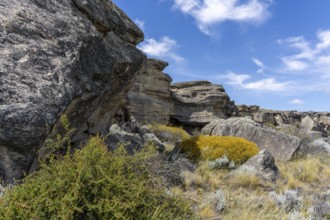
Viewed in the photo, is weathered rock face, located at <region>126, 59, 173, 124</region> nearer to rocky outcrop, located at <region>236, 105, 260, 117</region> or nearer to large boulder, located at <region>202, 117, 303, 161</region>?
large boulder, located at <region>202, 117, 303, 161</region>

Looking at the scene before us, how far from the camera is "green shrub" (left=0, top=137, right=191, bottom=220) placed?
374 centimetres

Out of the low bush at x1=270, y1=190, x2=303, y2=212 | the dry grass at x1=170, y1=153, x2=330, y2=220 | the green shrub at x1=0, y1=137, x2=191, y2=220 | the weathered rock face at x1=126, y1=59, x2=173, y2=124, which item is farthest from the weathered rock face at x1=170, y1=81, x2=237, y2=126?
the green shrub at x1=0, y1=137, x2=191, y2=220

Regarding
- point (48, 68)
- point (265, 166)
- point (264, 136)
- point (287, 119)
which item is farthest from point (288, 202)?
point (287, 119)

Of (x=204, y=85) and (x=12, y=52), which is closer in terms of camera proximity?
(x=12, y=52)

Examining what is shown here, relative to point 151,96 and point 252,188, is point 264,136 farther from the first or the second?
point 151,96

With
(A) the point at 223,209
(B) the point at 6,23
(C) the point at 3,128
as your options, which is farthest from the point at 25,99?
(A) the point at 223,209

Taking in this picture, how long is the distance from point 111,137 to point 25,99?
5.35 meters

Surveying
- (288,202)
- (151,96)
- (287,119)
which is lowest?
(288,202)

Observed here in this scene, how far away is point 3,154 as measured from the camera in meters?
5.20

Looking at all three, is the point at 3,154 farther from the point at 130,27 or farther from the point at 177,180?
the point at 130,27

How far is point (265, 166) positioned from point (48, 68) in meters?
7.73

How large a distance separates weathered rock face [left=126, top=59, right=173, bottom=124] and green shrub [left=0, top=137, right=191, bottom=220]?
19.9 m

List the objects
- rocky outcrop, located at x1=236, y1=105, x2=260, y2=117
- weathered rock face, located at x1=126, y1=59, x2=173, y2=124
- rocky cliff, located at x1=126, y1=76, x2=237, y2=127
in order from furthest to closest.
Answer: rocky outcrop, located at x1=236, y1=105, x2=260, y2=117, rocky cliff, located at x1=126, y1=76, x2=237, y2=127, weathered rock face, located at x1=126, y1=59, x2=173, y2=124

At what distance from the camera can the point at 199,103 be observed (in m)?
29.4
